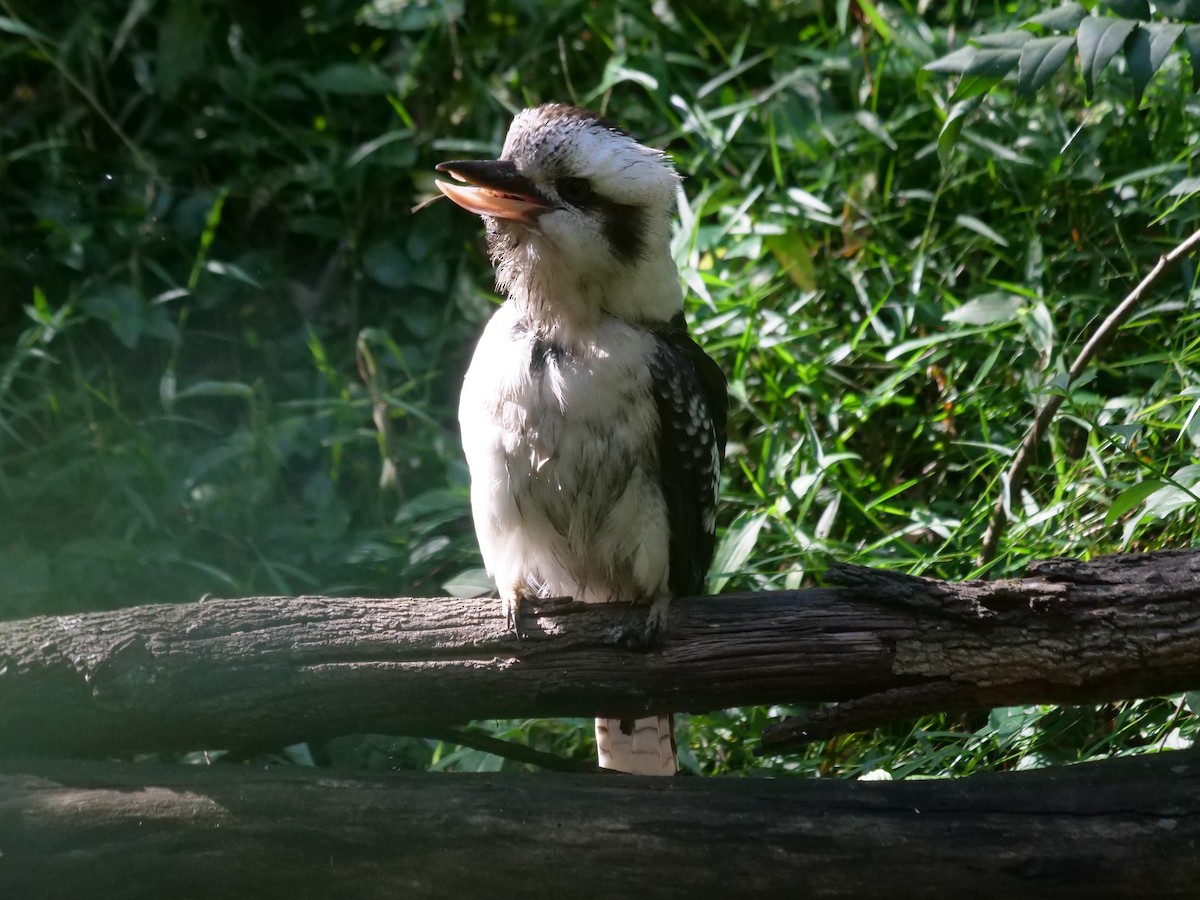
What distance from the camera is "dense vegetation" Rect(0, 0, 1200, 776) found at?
3582 millimetres

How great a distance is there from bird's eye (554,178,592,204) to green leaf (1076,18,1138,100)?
3.38 ft

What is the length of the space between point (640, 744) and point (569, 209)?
130cm

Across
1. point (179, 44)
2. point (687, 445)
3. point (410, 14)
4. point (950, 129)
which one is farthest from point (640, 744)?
point (179, 44)

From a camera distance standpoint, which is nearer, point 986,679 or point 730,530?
point 986,679

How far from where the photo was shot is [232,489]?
432 cm

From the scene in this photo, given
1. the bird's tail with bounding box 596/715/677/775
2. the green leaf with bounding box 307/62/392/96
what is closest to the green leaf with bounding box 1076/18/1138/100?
the bird's tail with bounding box 596/715/677/775

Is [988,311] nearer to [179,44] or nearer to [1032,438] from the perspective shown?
[1032,438]

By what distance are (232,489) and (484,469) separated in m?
1.79

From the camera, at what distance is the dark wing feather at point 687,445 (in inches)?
111

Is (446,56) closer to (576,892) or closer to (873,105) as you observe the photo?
(873,105)

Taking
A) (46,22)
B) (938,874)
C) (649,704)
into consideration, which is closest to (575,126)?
(649,704)

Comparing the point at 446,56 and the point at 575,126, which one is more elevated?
the point at 446,56

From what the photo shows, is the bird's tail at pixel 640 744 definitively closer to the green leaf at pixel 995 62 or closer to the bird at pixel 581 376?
the bird at pixel 581 376

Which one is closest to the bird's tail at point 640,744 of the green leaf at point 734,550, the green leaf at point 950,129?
the green leaf at point 734,550
